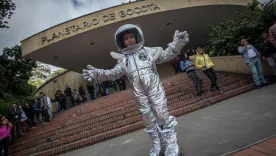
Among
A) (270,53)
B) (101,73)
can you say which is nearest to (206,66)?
(270,53)

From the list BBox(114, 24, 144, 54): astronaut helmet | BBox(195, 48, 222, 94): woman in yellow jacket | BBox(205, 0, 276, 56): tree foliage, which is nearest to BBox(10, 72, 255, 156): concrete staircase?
BBox(195, 48, 222, 94): woman in yellow jacket

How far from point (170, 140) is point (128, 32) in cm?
153

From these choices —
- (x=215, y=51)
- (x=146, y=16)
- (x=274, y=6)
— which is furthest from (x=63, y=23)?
(x=274, y=6)

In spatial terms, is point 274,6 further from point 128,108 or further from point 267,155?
point 267,155

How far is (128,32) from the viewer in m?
2.41

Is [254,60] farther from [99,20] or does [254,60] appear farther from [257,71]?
[99,20]

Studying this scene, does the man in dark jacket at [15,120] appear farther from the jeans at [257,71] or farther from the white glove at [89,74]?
the jeans at [257,71]

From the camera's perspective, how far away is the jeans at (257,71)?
5.46m

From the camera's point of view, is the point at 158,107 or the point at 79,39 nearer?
the point at 158,107

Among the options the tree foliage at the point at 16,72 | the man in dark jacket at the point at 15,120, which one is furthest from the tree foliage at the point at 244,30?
the tree foliage at the point at 16,72

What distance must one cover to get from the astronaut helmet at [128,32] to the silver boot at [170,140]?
1101 millimetres

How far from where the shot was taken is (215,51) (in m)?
8.73

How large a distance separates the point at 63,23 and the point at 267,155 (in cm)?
1229

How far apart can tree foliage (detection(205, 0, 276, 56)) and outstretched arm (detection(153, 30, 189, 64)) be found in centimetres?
602
